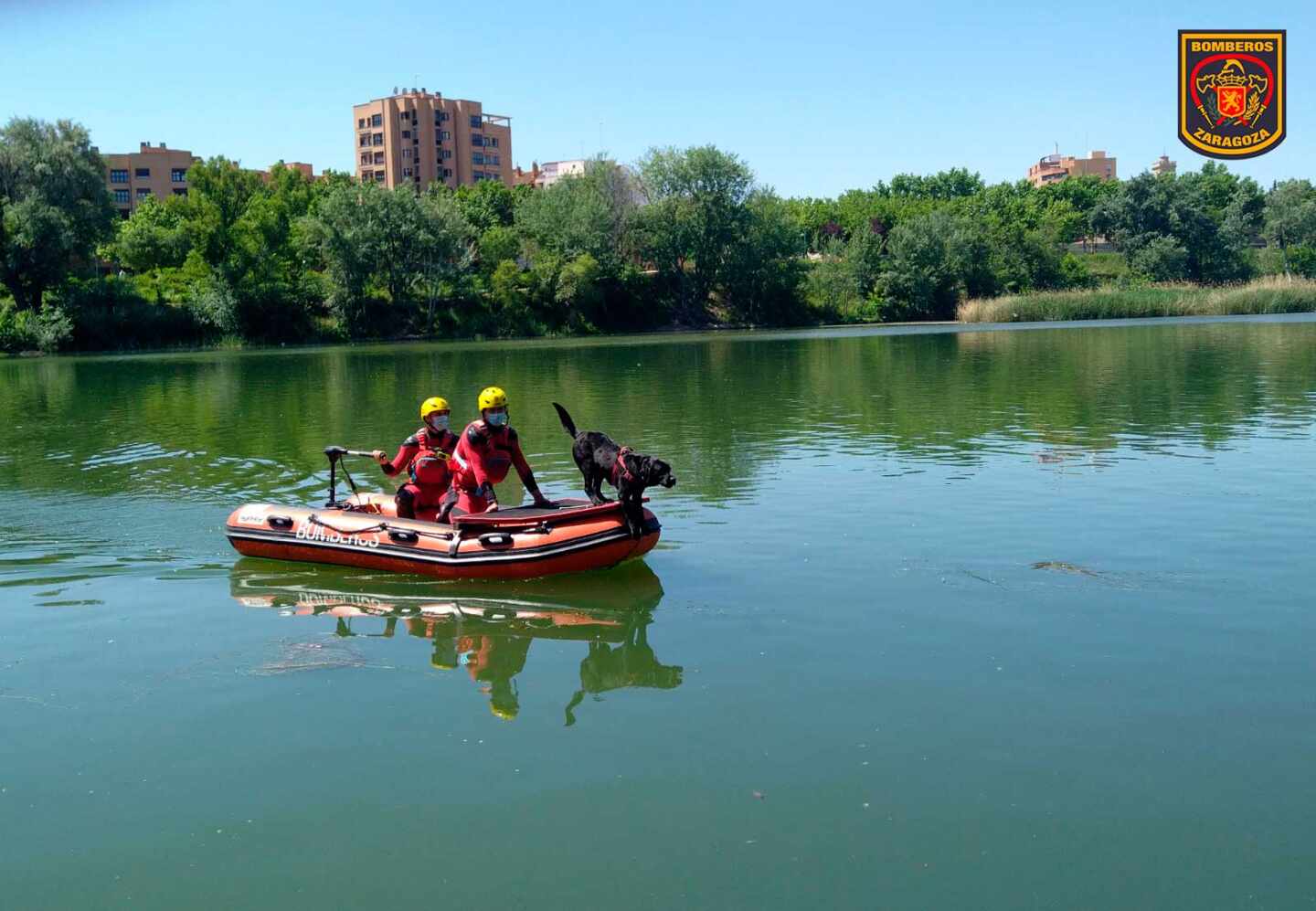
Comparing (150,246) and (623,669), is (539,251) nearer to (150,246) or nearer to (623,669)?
(150,246)

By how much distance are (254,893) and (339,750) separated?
1.55 meters

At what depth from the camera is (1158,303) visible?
205 feet

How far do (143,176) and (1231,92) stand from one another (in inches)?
4380

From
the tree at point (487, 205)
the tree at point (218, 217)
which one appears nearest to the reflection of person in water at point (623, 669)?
the tree at point (218, 217)

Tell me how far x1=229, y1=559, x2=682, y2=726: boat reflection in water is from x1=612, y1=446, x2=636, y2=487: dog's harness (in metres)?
0.97

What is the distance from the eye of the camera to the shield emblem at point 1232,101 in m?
32.6

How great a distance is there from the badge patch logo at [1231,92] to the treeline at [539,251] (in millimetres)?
41510

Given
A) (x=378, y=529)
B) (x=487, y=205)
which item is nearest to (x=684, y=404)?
(x=378, y=529)

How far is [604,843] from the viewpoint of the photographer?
5.66 meters

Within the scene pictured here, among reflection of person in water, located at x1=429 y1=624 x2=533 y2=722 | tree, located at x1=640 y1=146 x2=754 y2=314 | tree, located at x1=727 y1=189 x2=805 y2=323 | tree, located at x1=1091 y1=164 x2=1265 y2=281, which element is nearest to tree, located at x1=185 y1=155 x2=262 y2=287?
tree, located at x1=640 y1=146 x2=754 y2=314

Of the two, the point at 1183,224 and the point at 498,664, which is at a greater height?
the point at 1183,224

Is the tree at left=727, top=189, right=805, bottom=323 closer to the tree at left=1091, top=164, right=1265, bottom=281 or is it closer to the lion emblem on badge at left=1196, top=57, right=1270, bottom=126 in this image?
the tree at left=1091, top=164, right=1265, bottom=281

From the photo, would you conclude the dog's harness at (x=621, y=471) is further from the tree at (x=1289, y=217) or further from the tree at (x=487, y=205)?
the tree at (x=1289, y=217)

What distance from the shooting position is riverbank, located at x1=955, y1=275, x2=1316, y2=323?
59656mm
